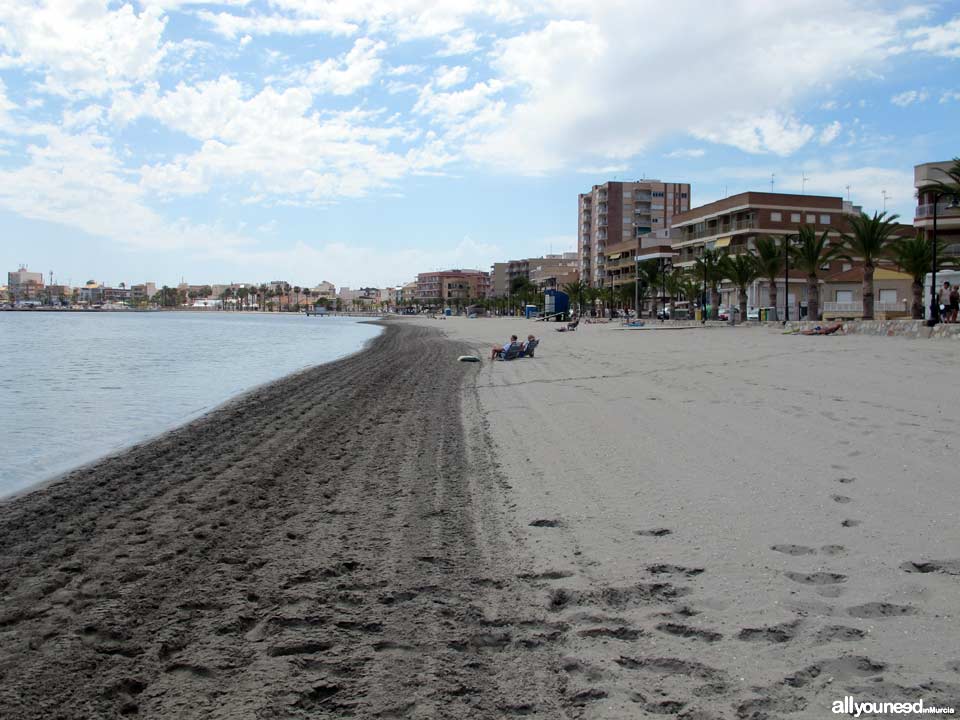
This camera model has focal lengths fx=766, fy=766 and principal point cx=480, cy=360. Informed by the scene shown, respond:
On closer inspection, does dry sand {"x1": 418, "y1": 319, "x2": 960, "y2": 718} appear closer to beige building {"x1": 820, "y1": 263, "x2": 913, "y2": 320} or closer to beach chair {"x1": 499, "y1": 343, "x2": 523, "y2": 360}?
beach chair {"x1": 499, "y1": 343, "x2": 523, "y2": 360}

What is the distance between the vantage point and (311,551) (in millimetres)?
Answer: 5449

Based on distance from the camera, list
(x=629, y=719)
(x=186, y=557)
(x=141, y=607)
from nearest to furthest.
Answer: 1. (x=629, y=719)
2. (x=141, y=607)
3. (x=186, y=557)

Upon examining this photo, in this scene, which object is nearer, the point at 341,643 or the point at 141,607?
the point at 341,643

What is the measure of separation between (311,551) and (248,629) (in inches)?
54.2

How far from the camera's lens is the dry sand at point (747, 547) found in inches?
131

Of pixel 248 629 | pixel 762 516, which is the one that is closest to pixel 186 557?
pixel 248 629

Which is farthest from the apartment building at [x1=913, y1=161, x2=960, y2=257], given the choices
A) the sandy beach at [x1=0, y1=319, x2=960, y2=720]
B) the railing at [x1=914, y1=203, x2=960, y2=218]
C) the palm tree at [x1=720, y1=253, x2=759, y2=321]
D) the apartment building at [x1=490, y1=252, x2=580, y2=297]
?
the apartment building at [x1=490, y1=252, x2=580, y2=297]

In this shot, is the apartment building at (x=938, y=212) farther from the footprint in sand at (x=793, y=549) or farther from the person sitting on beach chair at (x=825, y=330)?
the footprint in sand at (x=793, y=549)

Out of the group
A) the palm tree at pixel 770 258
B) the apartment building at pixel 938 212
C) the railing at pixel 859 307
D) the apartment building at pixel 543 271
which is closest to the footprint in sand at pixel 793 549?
the railing at pixel 859 307

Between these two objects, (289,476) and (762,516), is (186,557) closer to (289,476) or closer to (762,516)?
(289,476)

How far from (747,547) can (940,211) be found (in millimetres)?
64771

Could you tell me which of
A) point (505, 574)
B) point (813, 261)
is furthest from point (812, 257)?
point (505, 574)

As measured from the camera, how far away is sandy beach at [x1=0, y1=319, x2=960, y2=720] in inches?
132

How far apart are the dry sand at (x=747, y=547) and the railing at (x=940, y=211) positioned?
5495cm
